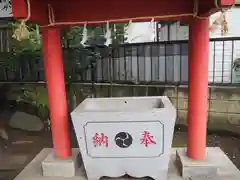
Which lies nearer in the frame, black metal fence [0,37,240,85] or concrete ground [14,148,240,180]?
concrete ground [14,148,240,180]

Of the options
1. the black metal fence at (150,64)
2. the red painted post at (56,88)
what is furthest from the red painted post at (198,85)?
the black metal fence at (150,64)

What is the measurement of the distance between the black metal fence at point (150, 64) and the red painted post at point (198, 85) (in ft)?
9.54

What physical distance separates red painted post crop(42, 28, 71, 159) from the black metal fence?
121 inches

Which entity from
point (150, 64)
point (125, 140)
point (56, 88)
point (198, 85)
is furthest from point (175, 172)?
point (150, 64)

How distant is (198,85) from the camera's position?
8.27ft

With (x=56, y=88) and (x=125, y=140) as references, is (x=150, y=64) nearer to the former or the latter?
(x=56, y=88)

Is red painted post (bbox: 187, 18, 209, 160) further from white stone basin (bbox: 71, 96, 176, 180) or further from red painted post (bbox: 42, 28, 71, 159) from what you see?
red painted post (bbox: 42, 28, 71, 159)

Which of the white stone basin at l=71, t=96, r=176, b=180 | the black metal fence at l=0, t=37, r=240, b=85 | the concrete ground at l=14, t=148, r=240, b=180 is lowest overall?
the concrete ground at l=14, t=148, r=240, b=180

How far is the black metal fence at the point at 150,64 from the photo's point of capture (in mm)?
5543

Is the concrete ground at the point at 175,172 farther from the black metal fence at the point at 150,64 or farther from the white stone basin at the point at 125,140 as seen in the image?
the black metal fence at the point at 150,64

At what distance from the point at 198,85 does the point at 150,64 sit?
3278mm

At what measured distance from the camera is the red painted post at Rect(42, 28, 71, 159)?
2.59m

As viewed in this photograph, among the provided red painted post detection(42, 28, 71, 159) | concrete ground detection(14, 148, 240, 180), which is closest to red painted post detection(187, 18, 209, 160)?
concrete ground detection(14, 148, 240, 180)

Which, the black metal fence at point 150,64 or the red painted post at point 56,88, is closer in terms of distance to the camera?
the red painted post at point 56,88
